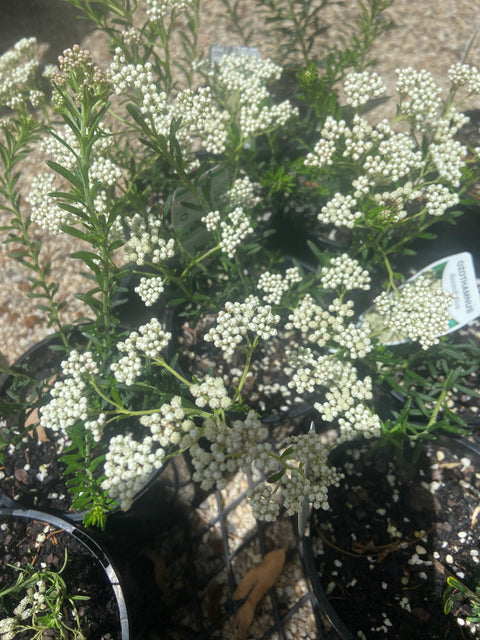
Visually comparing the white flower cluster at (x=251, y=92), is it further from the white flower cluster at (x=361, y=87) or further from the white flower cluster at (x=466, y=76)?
the white flower cluster at (x=466, y=76)

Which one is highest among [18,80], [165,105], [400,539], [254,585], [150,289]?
[18,80]

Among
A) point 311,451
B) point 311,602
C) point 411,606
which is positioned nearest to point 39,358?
point 311,451

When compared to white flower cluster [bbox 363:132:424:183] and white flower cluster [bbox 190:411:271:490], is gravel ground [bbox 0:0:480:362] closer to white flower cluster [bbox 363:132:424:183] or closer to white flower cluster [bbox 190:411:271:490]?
white flower cluster [bbox 363:132:424:183]

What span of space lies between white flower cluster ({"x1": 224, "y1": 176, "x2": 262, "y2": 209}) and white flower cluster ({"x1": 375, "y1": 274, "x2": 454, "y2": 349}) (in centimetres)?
90

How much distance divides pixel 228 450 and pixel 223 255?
1449mm

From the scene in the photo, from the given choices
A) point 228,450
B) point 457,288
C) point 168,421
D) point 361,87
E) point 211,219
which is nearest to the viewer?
point 228,450

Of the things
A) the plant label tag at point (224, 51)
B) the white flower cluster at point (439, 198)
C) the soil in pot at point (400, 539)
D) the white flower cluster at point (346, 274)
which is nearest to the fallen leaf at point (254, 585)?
the soil in pot at point (400, 539)

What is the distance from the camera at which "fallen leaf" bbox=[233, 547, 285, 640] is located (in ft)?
8.82

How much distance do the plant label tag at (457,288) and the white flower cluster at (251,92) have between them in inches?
49.2

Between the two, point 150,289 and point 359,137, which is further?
point 359,137

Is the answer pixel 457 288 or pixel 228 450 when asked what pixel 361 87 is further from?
pixel 228 450

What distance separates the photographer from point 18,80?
8.83 ft

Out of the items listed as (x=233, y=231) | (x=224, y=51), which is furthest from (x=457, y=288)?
Answer: (x=224, y=51)

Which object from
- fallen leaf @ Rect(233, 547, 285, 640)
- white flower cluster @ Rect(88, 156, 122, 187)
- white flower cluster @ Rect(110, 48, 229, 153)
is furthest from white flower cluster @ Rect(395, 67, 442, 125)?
fallen leaf @ Rect(233, 547, 285, 640)
